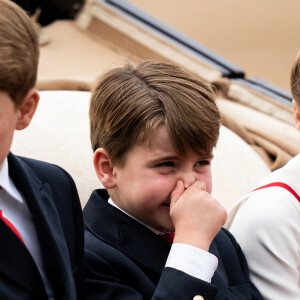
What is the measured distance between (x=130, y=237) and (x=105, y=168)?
0.12 m

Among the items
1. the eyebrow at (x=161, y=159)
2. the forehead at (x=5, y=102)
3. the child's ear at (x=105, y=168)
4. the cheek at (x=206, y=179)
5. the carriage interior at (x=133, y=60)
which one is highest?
the forehead at (x=5, y=102)

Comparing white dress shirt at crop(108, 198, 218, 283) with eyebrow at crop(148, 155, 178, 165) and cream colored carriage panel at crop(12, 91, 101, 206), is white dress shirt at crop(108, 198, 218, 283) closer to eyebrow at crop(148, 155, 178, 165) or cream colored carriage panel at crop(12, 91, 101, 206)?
eyebrow at crop(148, 155, 178, 165)

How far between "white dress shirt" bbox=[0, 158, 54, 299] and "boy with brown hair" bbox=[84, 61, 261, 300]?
6.4 inches

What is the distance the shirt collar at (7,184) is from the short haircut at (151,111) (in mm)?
241

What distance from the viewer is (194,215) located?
3.63ft

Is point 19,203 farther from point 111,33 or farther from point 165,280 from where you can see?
point 111,33

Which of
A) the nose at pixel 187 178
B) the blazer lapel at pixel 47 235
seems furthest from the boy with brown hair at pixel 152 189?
the blazer lapel at pixel 47 235

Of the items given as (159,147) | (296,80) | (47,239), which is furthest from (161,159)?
(296,80)

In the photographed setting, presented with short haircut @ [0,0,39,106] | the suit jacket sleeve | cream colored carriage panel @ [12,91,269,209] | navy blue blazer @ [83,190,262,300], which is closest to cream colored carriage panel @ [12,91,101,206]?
cream colored carriage panel @ [12,91,269,209]

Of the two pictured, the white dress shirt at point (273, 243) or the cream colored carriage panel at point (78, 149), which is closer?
the white dress shirt at point (273, 243)

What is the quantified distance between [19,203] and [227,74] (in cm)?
172

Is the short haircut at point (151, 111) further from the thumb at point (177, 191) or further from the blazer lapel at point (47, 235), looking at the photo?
the blazer lapel at point (47, 235)

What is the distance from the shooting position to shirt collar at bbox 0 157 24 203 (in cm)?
91

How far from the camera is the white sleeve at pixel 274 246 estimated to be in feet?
4.10
